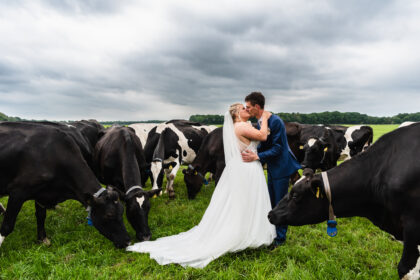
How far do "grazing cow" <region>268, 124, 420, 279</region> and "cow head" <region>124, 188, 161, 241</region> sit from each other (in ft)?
8.49

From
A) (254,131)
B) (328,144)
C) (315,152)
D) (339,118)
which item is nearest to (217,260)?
(254,131)

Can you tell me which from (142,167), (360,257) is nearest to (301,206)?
(360,257)

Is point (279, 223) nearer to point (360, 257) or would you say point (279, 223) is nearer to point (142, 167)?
point (360, 257)

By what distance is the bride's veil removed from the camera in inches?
181

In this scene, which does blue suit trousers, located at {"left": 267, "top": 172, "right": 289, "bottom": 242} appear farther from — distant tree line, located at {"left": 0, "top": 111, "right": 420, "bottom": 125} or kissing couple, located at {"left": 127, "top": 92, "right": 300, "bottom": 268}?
distant tree line, located at {"left": 0, "top": 111, "right": 420, "bottom": 125}

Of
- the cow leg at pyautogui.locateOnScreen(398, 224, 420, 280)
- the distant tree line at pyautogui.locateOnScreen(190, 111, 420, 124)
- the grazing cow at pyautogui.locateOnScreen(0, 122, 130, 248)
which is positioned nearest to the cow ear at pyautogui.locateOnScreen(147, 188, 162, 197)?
the grazing cow at pyautogui.locateOnScreen(0, 122, 130, 248)

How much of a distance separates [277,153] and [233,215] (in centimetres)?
131

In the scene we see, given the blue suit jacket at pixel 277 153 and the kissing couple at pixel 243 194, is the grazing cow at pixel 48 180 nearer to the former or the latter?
Answer: the kissing couple at pixel 243 194

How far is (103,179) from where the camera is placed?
7.11 m

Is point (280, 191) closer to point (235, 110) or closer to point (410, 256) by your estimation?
point (235, 110)

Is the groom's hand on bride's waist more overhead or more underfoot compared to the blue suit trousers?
more overhead

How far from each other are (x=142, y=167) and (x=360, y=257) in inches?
215

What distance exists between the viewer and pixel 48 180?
468cm

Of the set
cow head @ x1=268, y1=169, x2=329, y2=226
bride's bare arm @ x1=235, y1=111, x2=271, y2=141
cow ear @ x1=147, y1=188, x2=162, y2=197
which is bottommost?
cow ear @ x1=147, y1=188, x2=162, y2=197
